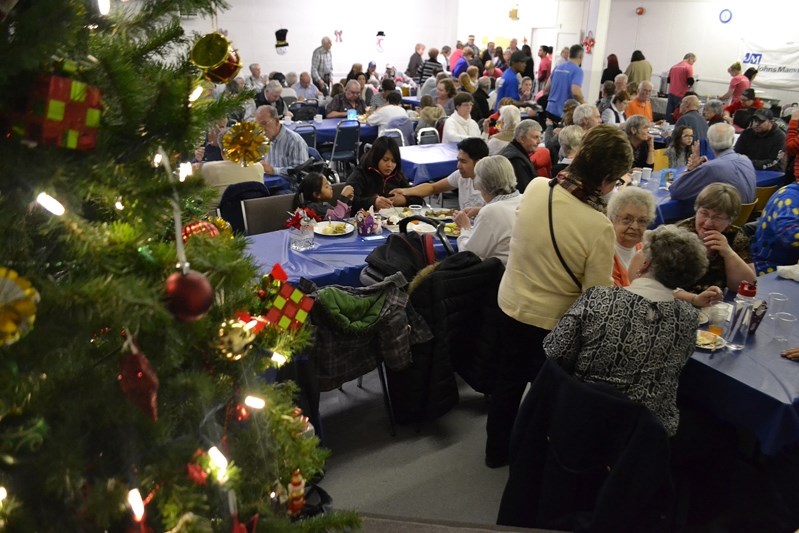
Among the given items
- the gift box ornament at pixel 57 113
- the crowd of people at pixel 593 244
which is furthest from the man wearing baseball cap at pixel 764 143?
the gift box ornament at pixel 57 113

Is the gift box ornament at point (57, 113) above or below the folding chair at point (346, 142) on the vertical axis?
above

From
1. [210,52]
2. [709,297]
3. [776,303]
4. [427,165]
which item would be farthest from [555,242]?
[427,165]

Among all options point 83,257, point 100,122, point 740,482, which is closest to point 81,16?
point 100,122

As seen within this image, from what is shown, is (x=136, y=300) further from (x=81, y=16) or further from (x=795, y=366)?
(x=795, y=366)

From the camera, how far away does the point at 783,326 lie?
2.42m

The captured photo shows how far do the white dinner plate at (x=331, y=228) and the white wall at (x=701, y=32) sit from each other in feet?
36.8

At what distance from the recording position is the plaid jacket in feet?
8.79

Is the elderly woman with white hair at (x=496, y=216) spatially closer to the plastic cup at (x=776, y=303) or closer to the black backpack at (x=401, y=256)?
the black backpack at (x=401, y=256)

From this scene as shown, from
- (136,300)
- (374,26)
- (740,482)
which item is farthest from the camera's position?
(374,26)

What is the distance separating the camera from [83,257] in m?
0.92

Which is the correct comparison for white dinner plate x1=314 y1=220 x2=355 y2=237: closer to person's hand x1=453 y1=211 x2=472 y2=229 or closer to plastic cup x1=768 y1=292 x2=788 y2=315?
person's hand x1=453 y1=211 x2=472 y2=229

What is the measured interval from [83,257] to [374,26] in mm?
14604

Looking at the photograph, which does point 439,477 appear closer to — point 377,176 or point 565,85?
point 377,176

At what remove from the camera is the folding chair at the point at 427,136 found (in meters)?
7.31
